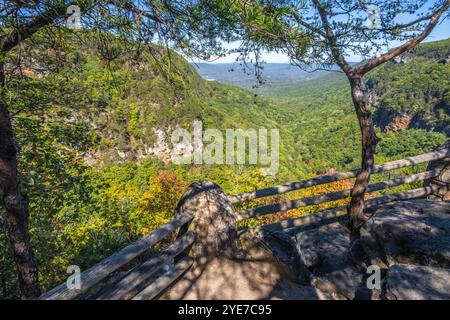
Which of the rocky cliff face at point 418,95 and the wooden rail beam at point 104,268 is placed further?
the rocky cliff face at point 418,95

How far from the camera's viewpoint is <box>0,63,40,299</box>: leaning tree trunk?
2850 millimetres

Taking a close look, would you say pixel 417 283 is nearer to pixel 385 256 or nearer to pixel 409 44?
pixel 385 256

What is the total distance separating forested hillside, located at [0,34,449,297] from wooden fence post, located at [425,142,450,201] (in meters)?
4.02

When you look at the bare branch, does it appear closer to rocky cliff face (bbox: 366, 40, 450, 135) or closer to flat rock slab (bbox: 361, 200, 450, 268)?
flat rock slab (bbox: 361, 200, 450, 268)

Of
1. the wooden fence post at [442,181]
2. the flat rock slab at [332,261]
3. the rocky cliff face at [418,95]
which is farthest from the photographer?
the rocky cliff face at [418,95]

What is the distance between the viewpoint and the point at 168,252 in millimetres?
2736

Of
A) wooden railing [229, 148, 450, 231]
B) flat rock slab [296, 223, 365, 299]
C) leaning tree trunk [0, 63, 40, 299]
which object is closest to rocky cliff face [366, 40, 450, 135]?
wooden railing [229, 148, 450, 231]

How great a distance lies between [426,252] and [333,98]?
156 metres

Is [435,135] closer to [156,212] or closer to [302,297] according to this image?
[156,212]

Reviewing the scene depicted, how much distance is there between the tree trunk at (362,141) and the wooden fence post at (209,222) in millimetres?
2109

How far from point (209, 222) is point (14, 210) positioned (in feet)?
7.72

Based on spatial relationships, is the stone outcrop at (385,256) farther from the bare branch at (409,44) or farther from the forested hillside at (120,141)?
the forested hillside at (120,141)

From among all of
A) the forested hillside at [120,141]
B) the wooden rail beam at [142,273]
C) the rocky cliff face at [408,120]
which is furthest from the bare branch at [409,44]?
the rocky cliff face at [408,120]

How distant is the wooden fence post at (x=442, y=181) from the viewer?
482 centimetres
